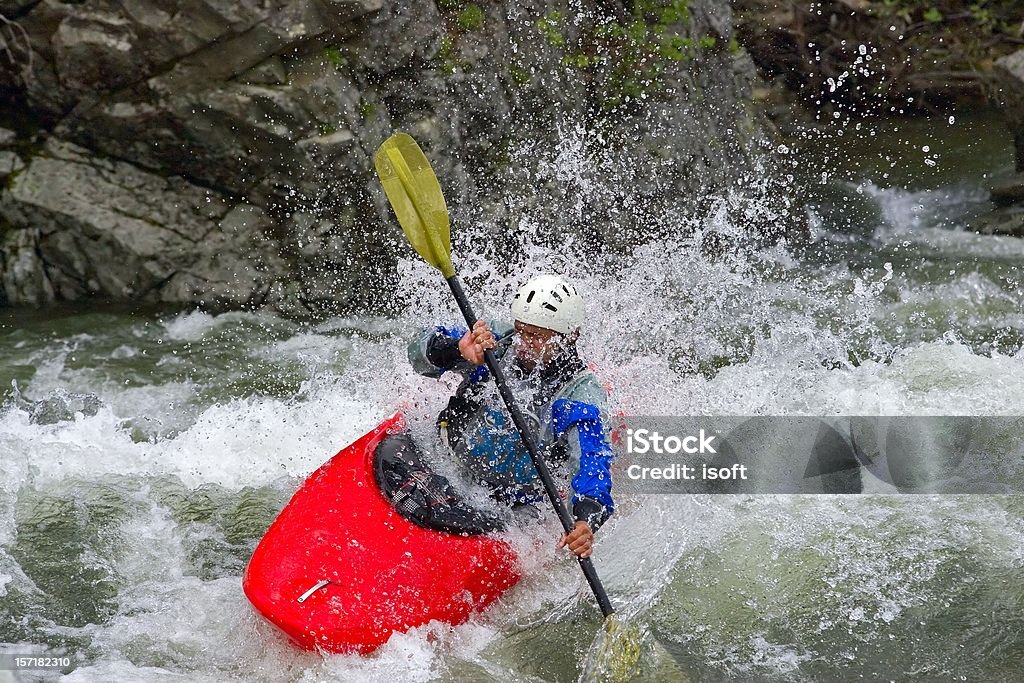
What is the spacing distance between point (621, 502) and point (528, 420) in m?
0.78

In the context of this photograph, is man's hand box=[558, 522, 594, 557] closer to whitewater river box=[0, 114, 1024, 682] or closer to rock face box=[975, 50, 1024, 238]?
whitewater river box=[0, 114, 1024, 682]

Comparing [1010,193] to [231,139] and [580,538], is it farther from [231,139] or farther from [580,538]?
[580,538]

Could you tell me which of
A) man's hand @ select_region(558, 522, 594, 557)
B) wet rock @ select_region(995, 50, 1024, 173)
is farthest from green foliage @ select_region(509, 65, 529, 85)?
man's hand @ select_region(558, 522, 594, 557)

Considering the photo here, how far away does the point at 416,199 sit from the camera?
4.68 metres

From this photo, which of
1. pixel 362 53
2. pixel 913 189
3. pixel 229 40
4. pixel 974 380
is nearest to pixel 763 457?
pixel 974 380

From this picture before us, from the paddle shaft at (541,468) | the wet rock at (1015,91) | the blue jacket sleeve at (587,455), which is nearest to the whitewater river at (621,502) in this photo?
the paddle shaft at (541,468)

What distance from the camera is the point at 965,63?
36.5 feet

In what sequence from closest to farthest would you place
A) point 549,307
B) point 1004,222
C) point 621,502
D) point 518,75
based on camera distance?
point 549,307 < point 621,502 < point 518,75 < point 1004,222

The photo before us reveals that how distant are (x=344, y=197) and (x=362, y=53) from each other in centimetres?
102

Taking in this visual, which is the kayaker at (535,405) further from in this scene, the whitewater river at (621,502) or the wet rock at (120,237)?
the wet rock at (120,237)

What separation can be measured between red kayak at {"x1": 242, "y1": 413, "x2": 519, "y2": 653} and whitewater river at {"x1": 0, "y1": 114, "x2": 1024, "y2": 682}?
0.37 ft

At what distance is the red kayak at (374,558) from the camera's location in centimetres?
382

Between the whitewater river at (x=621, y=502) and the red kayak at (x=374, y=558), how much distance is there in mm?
114

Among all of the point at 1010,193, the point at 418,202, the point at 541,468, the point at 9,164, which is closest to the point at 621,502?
the point at 541,468
